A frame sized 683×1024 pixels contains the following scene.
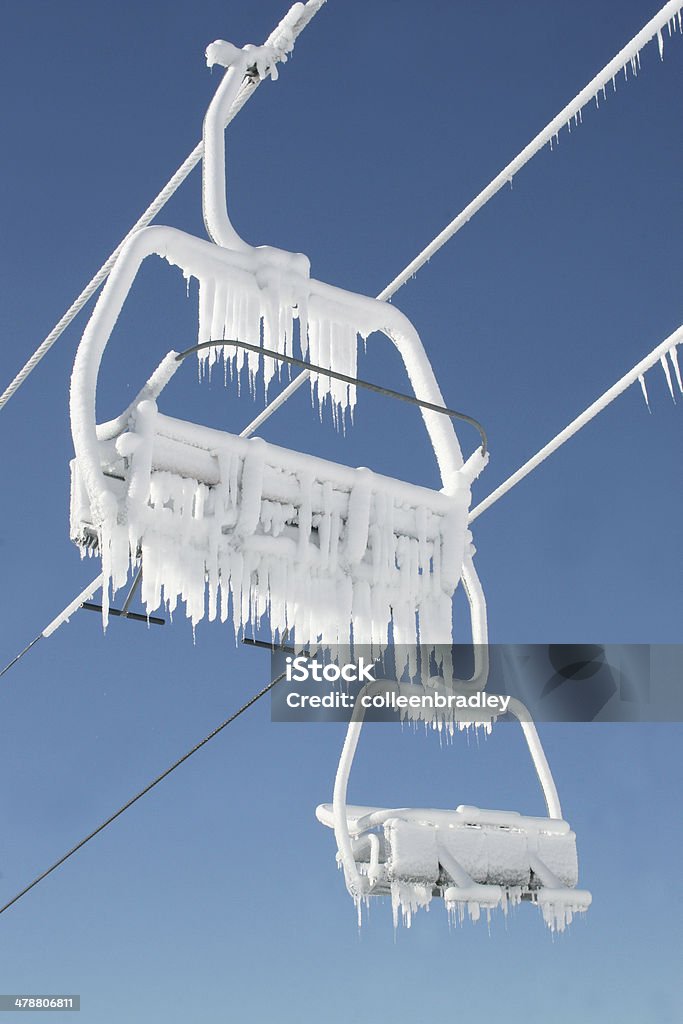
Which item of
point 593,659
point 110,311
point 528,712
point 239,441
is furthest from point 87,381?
point 593,659

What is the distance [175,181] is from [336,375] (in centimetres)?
347

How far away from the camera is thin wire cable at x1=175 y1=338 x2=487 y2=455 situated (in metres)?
7.09

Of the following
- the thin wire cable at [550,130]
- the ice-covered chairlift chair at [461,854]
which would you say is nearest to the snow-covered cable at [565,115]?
the thin wire cable at [550,130]

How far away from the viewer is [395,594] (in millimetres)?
7762

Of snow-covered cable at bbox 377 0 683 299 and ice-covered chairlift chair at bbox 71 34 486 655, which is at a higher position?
snow-covered cable at bbox 377 0 683 299

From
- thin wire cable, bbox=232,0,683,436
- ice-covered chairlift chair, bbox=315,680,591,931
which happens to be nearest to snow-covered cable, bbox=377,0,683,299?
thin wire cable, bbox=232,0,683,436

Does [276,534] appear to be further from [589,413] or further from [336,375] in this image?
[589,413]

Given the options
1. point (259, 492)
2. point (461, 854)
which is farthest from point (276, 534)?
point (461, 854)

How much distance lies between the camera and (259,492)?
7.18 meters

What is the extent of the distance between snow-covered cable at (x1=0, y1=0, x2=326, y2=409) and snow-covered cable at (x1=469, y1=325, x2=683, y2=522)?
332cm

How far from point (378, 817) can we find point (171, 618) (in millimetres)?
2521

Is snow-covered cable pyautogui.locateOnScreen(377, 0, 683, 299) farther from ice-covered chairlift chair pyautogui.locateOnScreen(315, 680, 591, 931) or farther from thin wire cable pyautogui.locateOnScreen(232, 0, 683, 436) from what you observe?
ice-covered chairlift chair pyautogui.locateOnScreen(315, 680, 591, 931)

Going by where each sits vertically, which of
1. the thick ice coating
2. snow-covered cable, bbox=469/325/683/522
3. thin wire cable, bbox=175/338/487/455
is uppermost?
snow-covered cable, bbox=469/325/683/522

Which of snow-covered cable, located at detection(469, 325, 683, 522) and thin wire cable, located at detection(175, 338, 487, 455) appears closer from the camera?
thin wire cable, located at detection(175, 338, 487, 455)
